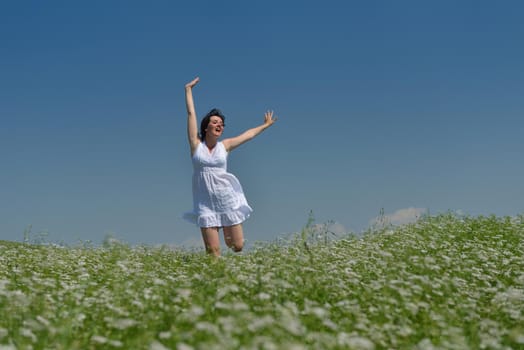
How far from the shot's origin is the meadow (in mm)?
5000

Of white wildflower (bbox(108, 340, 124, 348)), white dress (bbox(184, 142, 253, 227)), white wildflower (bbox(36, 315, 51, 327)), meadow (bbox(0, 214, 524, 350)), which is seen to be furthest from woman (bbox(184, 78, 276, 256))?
white wildflower (bbox(108, 340, 124, 348))

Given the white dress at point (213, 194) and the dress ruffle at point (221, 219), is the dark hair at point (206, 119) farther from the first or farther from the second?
the dress ruffle at point (221, 219)

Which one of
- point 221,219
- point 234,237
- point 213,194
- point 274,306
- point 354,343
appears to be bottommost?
point 354,343

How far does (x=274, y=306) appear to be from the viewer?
625cm

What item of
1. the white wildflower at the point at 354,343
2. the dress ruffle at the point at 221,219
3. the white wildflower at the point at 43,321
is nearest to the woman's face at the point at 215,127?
the dress ruffle at the point at 221,219

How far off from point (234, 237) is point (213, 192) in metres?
0.90

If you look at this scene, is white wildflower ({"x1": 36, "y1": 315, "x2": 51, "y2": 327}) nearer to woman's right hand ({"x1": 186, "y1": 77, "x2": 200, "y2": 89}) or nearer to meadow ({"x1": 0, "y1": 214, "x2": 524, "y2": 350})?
meadow ({"x1": 0, "y1": 214, "x2": 524, "y2": 350})

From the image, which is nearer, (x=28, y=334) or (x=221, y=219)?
(x=28, y=334)

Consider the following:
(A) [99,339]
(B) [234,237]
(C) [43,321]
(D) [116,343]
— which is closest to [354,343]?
(D) [116,343]

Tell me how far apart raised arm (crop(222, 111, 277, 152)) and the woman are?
7.0 inches

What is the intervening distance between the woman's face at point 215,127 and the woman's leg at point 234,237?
1.73m

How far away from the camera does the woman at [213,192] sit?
10078mm

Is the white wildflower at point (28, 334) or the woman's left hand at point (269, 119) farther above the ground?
the woman's left hand at point (269, 119)

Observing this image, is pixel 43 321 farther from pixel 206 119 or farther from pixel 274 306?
pixel 206 119
